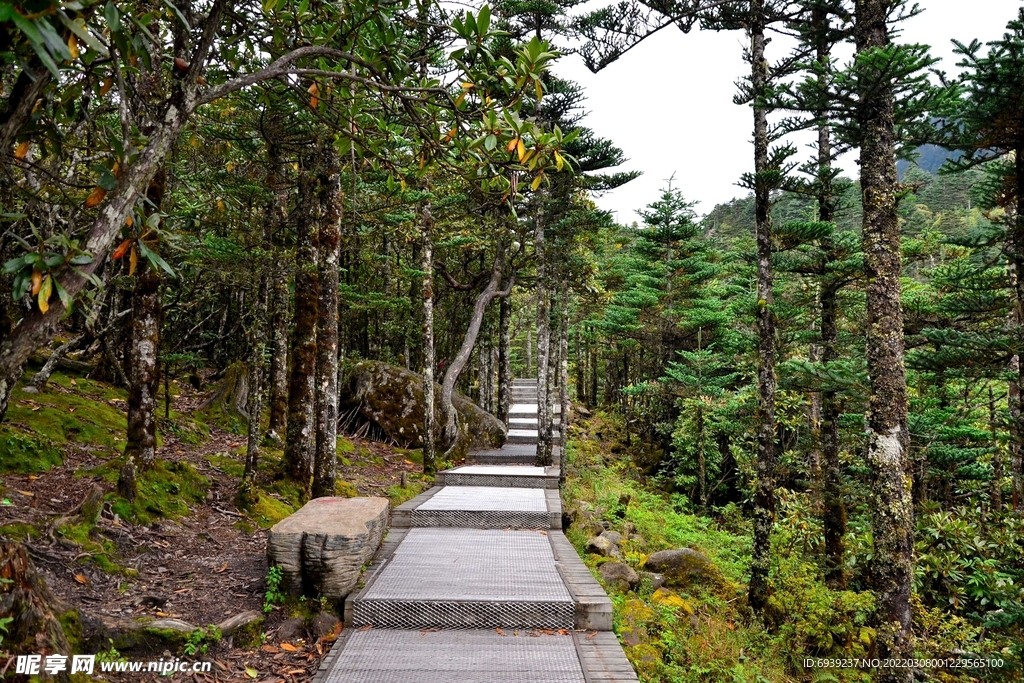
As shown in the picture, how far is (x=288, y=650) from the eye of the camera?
4059 millimetres

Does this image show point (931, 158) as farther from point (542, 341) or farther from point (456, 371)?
point (456, 371)

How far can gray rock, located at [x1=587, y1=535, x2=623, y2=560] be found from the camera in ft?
26.7

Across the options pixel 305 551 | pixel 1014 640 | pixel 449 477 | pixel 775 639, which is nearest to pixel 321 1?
pixel 305 551

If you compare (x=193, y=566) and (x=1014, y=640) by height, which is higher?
(x=193, y=566)

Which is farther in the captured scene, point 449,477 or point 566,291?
point 566,291

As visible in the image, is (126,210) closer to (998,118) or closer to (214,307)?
(998,118)

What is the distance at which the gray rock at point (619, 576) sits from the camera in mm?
7055

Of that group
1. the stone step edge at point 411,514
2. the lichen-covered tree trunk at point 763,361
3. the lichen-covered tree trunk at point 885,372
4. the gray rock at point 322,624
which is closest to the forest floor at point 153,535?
the gray rock at point 322,624

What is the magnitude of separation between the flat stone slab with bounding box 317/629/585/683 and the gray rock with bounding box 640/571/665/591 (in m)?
4.15

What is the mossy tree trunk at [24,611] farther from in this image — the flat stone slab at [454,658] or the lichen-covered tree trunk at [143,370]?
the lichen-covered tree trunk at [143,370]

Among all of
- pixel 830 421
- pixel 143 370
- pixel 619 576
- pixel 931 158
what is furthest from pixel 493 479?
pixel 931 158

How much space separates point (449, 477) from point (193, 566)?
523cm

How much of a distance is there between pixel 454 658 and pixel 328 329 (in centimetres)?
444

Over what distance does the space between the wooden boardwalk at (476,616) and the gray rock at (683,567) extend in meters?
3.11
